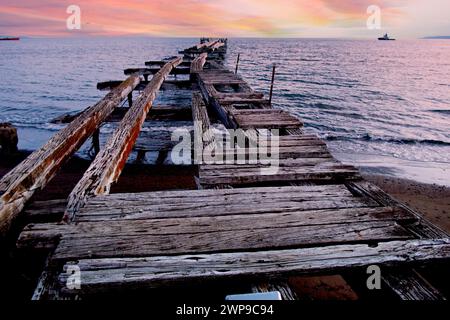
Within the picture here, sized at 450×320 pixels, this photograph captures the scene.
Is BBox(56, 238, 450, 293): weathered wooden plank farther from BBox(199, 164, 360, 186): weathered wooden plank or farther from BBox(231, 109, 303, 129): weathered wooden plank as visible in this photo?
BBox(231, 109, 303, 129): weathered wooden plank

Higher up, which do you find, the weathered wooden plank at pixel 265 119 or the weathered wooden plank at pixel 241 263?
the weathered wooden plank at pixel 265 119

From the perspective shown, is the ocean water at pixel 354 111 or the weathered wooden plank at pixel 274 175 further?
the ocean water at pixel 354 111

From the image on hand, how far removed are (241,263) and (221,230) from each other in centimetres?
52

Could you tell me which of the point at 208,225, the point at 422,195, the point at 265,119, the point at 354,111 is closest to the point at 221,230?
the point at 208,225

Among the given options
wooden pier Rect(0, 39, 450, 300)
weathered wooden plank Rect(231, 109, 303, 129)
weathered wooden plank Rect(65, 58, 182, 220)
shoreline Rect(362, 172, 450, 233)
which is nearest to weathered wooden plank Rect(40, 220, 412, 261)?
wooden pier Rect(0, 39, 450, 300)

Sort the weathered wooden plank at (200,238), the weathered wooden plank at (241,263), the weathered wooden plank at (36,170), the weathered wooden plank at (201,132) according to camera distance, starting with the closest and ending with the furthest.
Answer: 1. the weathered wooden plank at (241,263)
2. the weathered wooden plank at (200,238)
3. the weathered wooden plank at (36,170)
4. the weathered wooden plank at (201,132)

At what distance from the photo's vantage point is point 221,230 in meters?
2.95

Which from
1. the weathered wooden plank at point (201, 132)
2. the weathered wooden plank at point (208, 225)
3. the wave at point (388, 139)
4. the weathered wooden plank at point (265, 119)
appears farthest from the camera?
the wave at point (388, 139)

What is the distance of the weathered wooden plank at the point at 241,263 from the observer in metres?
2.29

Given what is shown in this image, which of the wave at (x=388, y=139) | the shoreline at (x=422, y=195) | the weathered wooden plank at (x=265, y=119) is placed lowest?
the shoreline at (x=422, y=195)

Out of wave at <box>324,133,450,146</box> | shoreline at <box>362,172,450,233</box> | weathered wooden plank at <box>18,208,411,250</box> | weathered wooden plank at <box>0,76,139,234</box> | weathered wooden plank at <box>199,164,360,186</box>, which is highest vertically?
weathered wooden plank at <box>0,76,139,234</box>

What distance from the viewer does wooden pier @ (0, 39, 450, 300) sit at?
2.37 m

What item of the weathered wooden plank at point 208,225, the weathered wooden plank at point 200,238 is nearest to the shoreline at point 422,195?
the weathered wooden plank at point 208,225

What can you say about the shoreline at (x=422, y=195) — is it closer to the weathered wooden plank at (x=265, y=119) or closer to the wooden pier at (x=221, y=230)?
the weathered wooden plank at (x=265, y=119)
